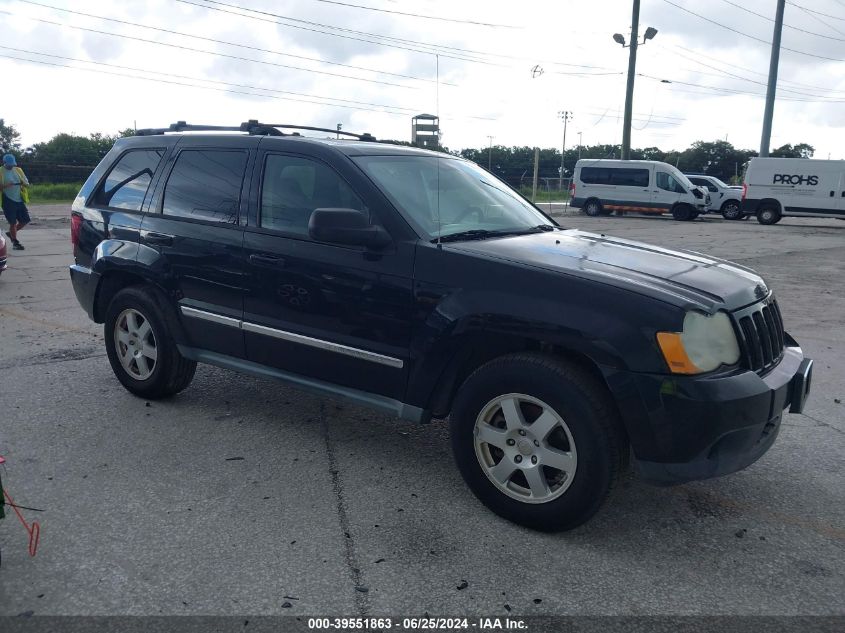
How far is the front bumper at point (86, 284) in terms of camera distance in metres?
5.21

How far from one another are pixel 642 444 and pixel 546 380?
47 centimetres

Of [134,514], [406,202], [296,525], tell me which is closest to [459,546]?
[296,525]

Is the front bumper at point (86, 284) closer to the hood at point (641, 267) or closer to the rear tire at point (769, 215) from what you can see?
the hood at point (641, 267)

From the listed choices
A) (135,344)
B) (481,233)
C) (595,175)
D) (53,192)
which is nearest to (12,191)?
(135,344)

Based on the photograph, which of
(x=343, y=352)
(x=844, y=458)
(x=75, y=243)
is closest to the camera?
(x=343, y=352)

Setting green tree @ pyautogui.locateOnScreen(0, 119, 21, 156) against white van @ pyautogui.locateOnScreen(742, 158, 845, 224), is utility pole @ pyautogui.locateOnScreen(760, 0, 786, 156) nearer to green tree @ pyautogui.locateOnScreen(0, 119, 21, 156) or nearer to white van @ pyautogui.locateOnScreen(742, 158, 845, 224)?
white van @ pyautogui.locateOnScreen(742, 158, 845, 224)

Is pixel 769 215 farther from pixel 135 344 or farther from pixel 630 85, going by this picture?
pixel 135 344

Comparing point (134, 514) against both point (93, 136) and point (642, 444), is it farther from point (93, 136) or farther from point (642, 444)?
point (93, 136)

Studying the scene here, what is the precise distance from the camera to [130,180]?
5133mm

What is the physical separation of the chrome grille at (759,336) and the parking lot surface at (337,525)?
78 cm

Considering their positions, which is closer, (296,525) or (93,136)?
(296,525)

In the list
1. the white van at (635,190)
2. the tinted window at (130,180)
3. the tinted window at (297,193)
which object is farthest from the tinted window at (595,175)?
the tinted window at (297,193)

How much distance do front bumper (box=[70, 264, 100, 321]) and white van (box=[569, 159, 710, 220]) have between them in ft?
87.1

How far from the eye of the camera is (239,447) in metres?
4.34
